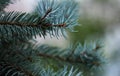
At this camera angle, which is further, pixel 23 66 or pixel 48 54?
pixel 48 54

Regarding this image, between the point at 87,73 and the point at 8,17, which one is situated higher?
the point at 8,17

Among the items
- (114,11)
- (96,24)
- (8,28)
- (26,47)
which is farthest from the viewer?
(114,11)

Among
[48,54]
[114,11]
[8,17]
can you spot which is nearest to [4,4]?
[8,17]

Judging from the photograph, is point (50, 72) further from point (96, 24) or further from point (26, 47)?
point (96, 24)

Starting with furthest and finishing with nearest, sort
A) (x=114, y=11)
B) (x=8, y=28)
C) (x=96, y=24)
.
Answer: (x=114, y=11)
(x=96, y=24)
(x=8, y=28)

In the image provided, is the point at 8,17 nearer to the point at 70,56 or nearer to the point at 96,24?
the point at 70,56

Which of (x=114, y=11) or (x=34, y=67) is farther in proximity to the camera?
(x=114, y=11)

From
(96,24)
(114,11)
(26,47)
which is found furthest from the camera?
(114,11)

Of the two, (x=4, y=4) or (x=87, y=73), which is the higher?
(x=4, y=4)

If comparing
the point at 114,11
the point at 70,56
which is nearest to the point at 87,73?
the point at 70,56
